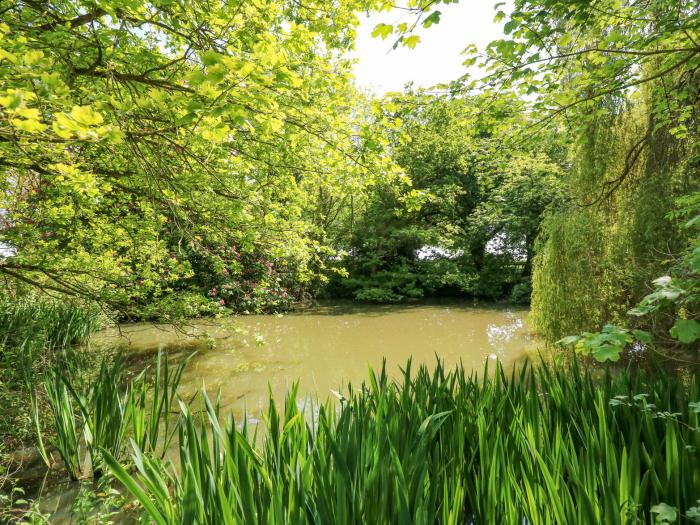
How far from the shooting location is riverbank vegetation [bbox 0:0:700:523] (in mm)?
1540

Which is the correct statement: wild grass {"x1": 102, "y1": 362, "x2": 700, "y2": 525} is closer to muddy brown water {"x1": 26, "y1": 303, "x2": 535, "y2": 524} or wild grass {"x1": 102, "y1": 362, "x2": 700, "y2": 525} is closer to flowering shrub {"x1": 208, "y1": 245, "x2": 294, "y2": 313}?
muddy brown water {"x1": 26, "y1": 303, "x2": 535, "y2": 524}

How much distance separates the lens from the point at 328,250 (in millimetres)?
5211

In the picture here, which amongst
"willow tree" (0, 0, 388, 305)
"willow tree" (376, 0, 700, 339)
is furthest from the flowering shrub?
"willow tree" (376, 0, 700, 339)

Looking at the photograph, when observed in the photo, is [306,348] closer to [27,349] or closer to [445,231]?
[27,349]

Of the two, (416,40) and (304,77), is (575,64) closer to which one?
(416,40)

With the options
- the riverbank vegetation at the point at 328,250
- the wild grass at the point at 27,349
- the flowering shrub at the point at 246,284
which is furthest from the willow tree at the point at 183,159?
the flowering shrub at the point at 246,284

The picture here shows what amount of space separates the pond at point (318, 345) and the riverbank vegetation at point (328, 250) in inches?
36.2

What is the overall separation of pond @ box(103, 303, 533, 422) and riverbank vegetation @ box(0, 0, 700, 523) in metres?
0.92

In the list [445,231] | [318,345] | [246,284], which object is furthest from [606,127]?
[445,231]

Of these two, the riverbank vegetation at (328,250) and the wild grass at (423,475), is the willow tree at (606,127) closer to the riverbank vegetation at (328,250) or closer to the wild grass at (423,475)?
the riverbank vegetation at (328,250)

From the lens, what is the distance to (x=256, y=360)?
22.2 feet

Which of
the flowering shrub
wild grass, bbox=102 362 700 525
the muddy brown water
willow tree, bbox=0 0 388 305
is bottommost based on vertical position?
the muddy brown water

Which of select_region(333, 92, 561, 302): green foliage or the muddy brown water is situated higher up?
select_region(333, 92, 561, 302): green foliage

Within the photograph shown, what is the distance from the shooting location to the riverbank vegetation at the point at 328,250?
5.05 feet
